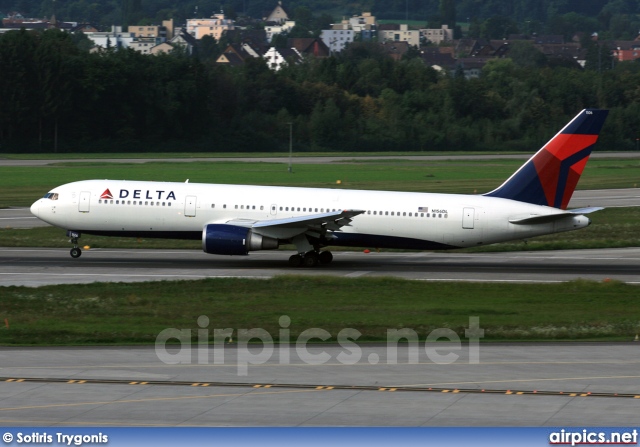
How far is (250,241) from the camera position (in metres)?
45.0

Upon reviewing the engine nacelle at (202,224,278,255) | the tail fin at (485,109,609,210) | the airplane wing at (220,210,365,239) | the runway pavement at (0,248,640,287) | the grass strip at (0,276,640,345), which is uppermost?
the tail fin at (485,109,609,210)

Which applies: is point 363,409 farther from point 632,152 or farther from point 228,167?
point 632,152

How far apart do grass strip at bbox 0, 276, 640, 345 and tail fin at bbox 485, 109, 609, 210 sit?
22.2 feet

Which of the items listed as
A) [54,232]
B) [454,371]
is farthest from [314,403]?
[54,232]

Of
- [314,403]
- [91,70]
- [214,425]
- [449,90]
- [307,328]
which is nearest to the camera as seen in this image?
[214,425]

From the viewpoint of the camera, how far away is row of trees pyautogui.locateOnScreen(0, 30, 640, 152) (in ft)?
433

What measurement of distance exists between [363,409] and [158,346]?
28.0ft

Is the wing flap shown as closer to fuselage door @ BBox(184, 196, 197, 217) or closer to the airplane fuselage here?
the airplane fuselage

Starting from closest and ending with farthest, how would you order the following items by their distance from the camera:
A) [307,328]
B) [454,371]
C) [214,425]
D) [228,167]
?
[214,425]
[454,371]
[307,328]
[228,167]

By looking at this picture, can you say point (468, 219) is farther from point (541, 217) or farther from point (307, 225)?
point (307, 225)

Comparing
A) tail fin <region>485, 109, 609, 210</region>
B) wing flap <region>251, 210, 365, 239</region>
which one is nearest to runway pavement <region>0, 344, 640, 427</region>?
wing flap <region>251, 210, 365, 239</region>

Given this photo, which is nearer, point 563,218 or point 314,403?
point 314,403

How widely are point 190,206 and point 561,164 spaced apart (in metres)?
16.9

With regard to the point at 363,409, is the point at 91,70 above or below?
above
